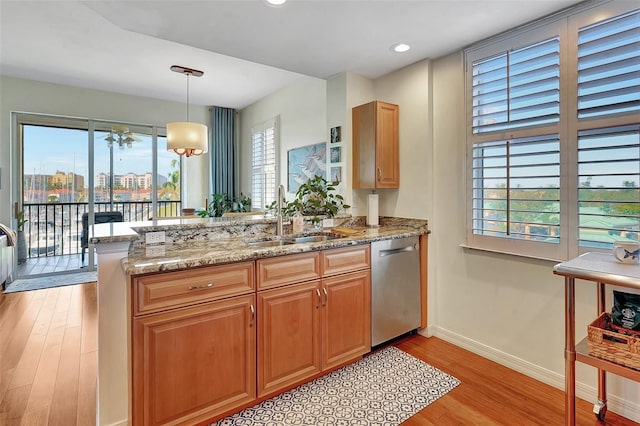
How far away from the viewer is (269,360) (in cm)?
196

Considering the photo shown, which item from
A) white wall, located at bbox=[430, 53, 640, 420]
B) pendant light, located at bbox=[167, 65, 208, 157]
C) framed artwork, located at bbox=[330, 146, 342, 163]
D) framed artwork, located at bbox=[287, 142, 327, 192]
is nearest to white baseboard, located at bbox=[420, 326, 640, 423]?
white wall, located at bbox=[430, 53, 640, 420]

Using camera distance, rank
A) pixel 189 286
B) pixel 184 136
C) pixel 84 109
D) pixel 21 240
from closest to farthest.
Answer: pixel 189 286
pixel 184 136
pixel 21 240
pixel 84 109

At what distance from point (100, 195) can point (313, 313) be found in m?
4.80

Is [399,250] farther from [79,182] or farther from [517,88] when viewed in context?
[79,182]

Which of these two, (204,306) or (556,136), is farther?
(556,136)

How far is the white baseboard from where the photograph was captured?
6.07ft

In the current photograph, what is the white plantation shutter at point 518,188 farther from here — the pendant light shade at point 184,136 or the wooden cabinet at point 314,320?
the pendant light shade at point 184,136

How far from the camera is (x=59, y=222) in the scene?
17.3ft

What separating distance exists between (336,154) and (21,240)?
496cm

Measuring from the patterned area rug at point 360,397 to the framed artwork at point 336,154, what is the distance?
1874 mm

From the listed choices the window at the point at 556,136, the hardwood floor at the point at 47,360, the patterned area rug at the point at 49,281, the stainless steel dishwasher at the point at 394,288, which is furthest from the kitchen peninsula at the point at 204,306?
the patterned area rug at the point at 49,281

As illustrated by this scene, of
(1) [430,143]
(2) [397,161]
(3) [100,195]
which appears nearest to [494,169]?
(1) [430,143]

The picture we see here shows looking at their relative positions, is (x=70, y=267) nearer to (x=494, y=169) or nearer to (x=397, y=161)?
(x=397, y=161)

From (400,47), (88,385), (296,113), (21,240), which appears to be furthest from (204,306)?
(21,240)
